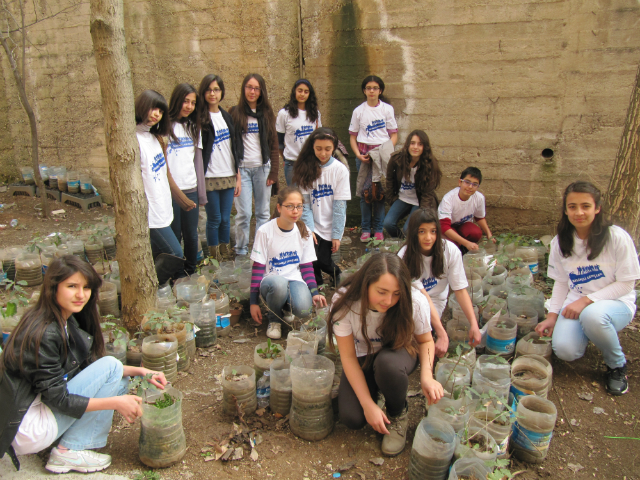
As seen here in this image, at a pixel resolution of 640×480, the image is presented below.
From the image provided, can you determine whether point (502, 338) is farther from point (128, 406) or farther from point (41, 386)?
point (41, 386)

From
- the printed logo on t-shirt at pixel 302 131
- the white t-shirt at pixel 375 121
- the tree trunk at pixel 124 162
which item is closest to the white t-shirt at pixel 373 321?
the tree trunk at pixel 124 162

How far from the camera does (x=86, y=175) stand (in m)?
7.96

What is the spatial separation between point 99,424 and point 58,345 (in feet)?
1.68

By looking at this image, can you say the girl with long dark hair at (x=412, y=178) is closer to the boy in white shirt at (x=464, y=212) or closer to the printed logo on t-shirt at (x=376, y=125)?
the boy in white shirt at (x=464, y=212)

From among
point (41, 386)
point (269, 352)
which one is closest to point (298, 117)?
point (269, 352)

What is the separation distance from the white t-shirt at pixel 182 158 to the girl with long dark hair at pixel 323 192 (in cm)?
97

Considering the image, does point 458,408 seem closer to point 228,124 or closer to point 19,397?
point 19,397

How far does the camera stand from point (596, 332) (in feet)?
10.3

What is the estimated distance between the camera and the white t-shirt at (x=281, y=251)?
383 centimetres

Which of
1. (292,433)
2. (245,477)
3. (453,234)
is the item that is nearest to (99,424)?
(245,477)

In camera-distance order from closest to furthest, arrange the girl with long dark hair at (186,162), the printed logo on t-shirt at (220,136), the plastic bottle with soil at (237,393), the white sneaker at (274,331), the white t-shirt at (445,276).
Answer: the plastic bottle with soil at (237,393) < the white t-shirt at (445,276) < the white sneaker at (274,331) < the girl with long dark hair at (186,162) < the printed logo on t-shirt at (220,136)

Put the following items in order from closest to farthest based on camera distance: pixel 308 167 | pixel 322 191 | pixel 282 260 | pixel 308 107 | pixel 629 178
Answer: pixel 629 178, pixel 282 260, pixel 308 167, pixel 322 191, pixel 308 107

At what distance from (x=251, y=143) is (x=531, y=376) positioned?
3401 millimetres

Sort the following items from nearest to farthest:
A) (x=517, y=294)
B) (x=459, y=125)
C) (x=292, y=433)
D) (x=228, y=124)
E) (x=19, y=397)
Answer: (x=19, y=397), (x=292, y=433), (x=517, y=294), (x=228, y=124), (x=459, y=125)
